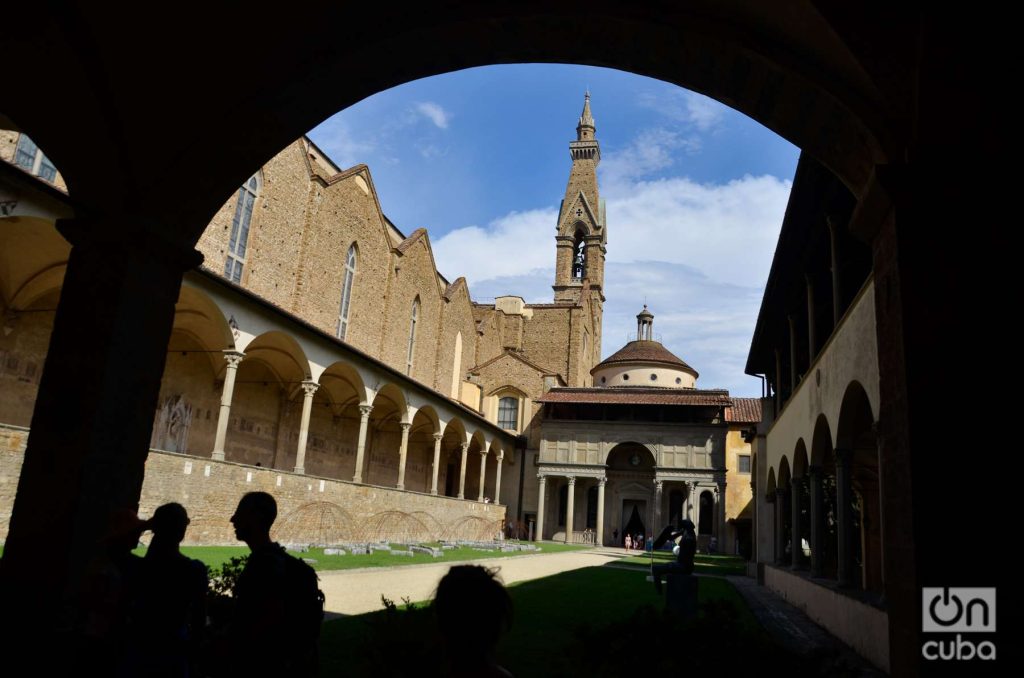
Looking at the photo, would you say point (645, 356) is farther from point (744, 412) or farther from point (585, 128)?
point (585, 128)

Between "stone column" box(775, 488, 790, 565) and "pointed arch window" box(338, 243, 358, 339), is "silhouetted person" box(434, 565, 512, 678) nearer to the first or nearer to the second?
"stone column" box(775, 488, 790, 565)

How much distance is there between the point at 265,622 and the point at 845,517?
892cm

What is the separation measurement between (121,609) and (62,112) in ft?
12.1

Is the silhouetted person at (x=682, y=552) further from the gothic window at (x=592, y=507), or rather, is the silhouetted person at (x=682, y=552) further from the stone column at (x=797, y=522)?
the gothic window at (x=592, y=507)

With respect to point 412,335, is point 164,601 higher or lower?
lower

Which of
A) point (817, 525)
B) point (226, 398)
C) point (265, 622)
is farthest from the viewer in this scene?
point (226, 398)

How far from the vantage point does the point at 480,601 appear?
5.93ft

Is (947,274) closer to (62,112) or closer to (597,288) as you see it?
(62,112)

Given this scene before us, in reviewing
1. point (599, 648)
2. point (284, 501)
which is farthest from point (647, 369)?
point (599, 648)

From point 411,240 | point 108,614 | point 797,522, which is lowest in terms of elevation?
point 108,614

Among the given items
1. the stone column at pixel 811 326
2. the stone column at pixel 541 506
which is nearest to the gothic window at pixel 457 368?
the stone column at pixel 541 506

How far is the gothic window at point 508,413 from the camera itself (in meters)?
42.7

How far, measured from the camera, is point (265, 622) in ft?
8.45

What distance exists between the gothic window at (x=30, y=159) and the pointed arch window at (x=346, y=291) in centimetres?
1311
